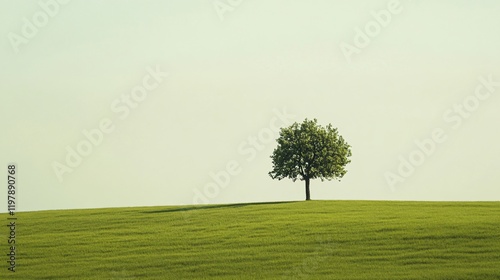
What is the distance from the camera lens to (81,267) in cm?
4475

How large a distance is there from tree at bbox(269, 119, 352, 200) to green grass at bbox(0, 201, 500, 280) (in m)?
16.8

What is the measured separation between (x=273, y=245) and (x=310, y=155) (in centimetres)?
3499

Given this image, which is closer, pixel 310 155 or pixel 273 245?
pixel 273 245

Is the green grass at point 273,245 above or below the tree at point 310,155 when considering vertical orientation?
below

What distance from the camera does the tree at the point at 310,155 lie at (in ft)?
266

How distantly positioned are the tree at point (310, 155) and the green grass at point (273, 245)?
16793 mm

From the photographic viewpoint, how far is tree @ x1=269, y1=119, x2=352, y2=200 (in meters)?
A: 81.0

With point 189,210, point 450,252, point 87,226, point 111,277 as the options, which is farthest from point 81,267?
point 189,210

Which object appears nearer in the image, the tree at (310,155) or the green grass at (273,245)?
the green grass at (273,245)

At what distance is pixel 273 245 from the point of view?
47.0 m

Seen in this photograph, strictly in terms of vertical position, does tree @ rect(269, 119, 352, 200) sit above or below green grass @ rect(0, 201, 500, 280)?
above

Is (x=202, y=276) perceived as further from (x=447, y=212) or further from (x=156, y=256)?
(x=447, y=212)

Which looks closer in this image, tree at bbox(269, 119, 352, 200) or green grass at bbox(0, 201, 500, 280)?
green grass at bbox(0, 201, 500, 280)

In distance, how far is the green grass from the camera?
1612 inches
